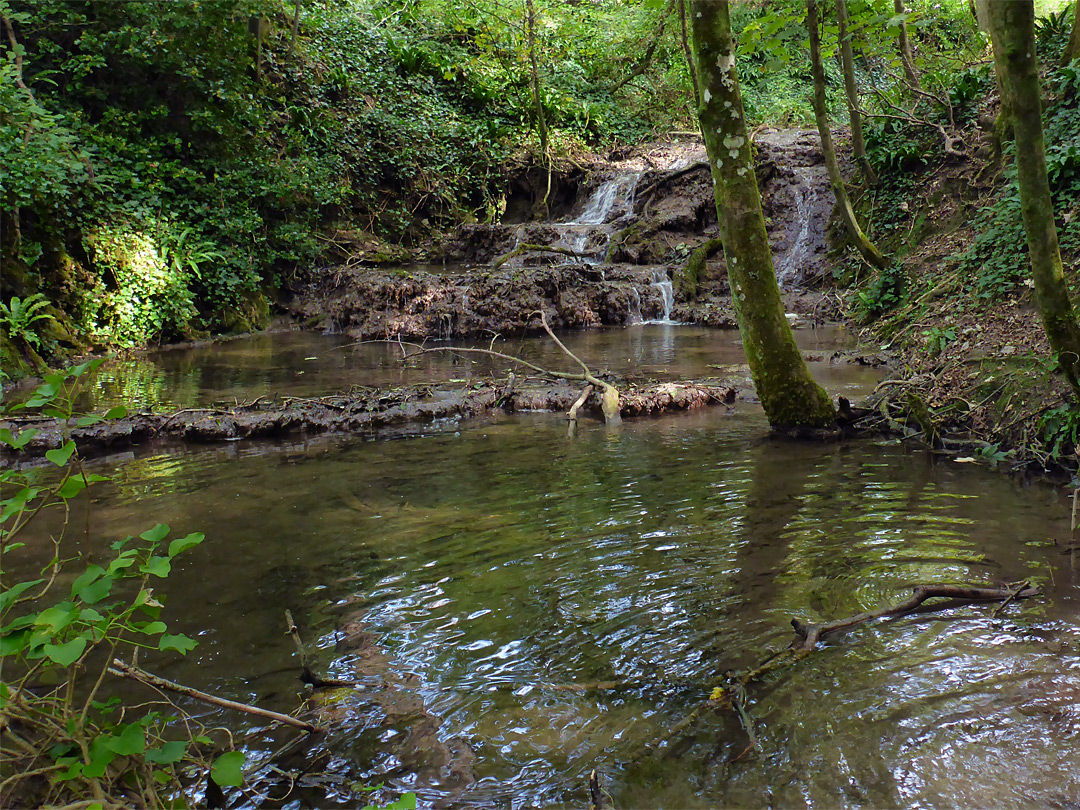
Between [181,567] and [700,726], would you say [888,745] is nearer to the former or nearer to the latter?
[700,726]

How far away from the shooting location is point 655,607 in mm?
3619

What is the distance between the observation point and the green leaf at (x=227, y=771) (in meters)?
1.93

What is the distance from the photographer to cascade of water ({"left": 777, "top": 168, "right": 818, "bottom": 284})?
1536 centimetres

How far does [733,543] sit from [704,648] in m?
1.21

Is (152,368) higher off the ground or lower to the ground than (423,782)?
higher

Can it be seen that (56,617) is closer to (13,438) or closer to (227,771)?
(13,438)

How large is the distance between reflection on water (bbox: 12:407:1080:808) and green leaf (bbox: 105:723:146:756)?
856 millimetres

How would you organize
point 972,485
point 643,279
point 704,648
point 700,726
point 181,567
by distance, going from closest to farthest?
point 700,726 → point 704,648 → point 181,567 → point 972,485 → point 643,279

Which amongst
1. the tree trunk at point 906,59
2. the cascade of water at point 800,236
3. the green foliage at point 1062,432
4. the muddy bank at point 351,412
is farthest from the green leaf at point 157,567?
the cascade of water at point 800,236

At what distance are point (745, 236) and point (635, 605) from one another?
343cm

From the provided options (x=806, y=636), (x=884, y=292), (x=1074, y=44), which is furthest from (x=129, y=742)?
(x=1074, y=44)

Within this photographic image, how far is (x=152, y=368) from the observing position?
430 inches

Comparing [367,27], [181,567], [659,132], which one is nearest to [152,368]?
A: [181,567]

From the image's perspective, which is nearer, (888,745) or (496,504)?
(888,745)
